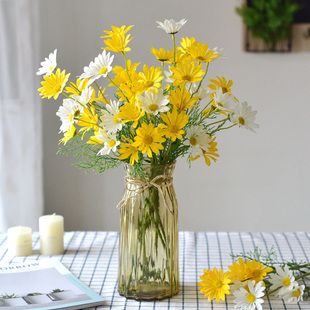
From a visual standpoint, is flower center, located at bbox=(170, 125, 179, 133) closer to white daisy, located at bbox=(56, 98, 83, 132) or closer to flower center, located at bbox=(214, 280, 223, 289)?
white daisy, located at bbox=(56, 98, 83, 132)

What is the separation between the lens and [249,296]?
1.00 metres

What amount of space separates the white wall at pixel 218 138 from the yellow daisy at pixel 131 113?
1814 millimetres

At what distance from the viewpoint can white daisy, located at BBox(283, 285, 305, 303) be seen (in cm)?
102

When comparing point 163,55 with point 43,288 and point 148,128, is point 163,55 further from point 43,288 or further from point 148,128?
point 43,288

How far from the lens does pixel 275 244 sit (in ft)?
4.70

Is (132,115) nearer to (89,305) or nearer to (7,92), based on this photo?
(89,305)

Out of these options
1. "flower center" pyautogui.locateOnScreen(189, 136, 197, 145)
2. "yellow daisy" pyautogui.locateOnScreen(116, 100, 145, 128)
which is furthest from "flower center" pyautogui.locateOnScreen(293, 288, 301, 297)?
"yellow daisy" pyautogui.locateOnScreen(116, 100, 145, 128)

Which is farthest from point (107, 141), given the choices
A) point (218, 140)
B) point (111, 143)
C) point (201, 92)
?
point (218, 140)

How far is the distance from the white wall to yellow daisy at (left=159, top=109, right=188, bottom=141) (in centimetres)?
181

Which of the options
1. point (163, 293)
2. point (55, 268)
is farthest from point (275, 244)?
point (55, 268)

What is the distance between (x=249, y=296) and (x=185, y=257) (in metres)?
0.35

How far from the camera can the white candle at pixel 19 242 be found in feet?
4.36

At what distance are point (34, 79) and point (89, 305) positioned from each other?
1.71 metres

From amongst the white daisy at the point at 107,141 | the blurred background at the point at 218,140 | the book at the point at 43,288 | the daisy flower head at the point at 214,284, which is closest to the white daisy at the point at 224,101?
the white daisy at the point at 107,141
